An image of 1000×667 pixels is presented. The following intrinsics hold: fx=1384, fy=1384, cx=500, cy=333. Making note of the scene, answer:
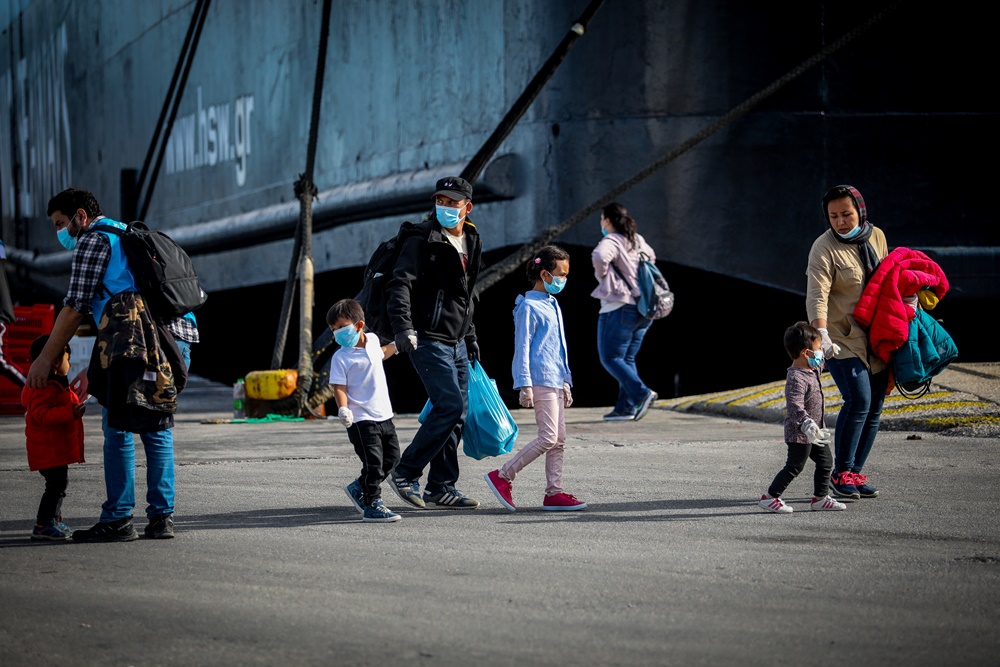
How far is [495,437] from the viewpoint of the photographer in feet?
21.8

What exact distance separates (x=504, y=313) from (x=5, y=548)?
7977mm

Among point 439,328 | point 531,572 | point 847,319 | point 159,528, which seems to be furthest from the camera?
point 847,319

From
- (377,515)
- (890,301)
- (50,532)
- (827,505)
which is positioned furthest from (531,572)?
(890,301)

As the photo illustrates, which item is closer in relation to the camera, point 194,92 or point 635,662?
point 635,662

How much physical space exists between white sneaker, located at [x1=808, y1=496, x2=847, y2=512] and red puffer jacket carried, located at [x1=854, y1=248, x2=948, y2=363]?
0.85 meters

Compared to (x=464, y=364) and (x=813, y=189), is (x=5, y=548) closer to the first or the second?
(x=464, y=364)

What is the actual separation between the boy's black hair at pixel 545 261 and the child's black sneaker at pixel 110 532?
221cm

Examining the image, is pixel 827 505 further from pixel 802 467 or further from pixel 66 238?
pixel 66 238

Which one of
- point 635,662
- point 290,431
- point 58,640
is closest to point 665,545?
point 635,662

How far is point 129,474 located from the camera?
18.7ft

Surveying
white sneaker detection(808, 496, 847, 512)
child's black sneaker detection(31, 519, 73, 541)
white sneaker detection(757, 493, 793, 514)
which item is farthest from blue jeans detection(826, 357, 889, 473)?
child's black sneaker detection(31, 519, 73, 541)

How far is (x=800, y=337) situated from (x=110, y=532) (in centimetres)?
318

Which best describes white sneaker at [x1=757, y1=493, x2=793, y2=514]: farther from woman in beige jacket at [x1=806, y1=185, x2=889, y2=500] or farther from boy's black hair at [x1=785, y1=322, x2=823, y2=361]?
boy's black hair at [x1=785, y1=322, x2=823, y2=361]

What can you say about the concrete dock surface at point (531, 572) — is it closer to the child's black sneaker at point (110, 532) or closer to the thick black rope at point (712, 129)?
the child's black sneaker at point (110, 532)
